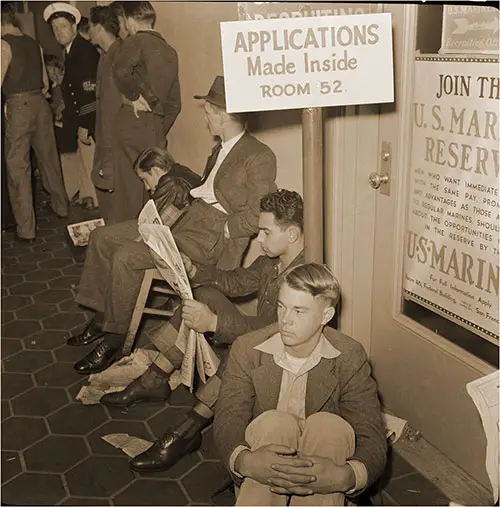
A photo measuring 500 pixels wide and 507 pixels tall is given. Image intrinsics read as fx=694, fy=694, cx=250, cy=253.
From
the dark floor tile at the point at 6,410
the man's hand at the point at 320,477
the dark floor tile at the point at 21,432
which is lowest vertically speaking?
the dark floor tile at the point at 21,432

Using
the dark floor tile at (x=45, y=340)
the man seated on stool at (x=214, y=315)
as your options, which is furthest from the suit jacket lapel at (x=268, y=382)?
the dark floor tile at (x=45, y=340)

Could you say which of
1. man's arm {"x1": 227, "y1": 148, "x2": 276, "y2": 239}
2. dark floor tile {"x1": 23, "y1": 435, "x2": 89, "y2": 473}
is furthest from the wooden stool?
dark floor tile {"x1": 23, "y1": 435, "x2": 89, "y2": 473}

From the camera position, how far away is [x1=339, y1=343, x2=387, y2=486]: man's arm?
185 cm

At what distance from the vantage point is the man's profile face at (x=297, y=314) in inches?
72.7

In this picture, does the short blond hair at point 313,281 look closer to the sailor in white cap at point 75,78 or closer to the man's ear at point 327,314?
the man's ear at point 327,314

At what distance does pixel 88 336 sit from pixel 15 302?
2.69 ft

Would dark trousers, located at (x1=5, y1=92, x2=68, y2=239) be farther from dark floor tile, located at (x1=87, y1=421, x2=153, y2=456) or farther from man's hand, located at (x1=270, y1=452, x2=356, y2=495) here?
man's hand, located at (x1=270, y1=452, x2=356, y2=495)

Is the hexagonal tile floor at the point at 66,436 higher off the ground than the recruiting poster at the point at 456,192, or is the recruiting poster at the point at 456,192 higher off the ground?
the recruiting poster at the point at 456,192

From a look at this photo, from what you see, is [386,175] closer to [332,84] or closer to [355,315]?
[355,315]

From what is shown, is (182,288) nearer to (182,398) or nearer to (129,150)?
(182,398)

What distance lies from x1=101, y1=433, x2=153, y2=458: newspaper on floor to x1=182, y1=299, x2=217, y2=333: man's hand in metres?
0.58

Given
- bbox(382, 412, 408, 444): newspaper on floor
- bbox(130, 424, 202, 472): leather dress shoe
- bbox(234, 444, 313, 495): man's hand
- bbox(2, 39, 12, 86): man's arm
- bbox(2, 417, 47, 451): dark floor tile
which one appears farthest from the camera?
bbox(2, 39, 12, 86): man's arm

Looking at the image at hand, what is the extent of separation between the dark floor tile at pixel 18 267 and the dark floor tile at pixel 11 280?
2.3 inches

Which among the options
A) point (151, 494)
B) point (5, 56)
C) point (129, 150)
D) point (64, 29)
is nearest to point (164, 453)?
point (151, 494)
